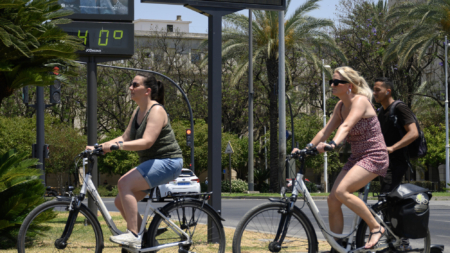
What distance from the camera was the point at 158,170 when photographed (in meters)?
4.93

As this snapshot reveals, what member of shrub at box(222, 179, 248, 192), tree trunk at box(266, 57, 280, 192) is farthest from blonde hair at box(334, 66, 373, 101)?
shrub at box(222, 179, 248, 192)

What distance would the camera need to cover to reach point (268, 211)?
15.9 ft

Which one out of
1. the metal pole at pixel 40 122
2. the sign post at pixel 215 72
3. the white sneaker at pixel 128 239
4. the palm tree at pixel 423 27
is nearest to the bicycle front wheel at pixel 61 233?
the white sneaker at pixel 128 239

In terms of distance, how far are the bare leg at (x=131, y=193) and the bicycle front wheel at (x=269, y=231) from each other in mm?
847

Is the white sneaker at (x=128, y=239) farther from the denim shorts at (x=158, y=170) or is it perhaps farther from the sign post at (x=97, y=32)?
the sign post at (x=97, y=32)

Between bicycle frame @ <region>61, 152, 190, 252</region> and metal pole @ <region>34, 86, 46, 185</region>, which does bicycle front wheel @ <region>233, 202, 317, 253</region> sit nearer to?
bicycle frame @ <region>61, 152, 190, 252</region>

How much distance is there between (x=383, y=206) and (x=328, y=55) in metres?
34.8

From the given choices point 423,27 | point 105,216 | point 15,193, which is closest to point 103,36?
point 15,193

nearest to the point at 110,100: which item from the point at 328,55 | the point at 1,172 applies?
the point at 328,55

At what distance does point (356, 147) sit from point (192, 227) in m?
1.61

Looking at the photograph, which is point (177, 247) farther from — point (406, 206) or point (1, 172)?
point (1, 172)

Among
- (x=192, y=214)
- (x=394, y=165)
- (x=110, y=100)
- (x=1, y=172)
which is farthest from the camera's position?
(x=110, y=100)

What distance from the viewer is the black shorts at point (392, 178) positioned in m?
5.77

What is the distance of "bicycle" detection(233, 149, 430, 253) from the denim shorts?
0.75 metres
